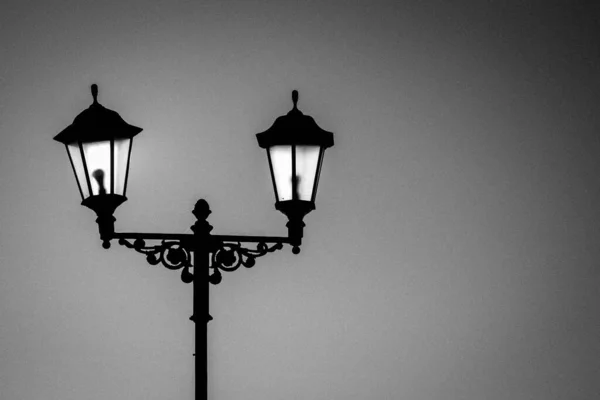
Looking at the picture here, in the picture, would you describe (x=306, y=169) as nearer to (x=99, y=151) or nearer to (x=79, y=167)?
(x=99, y=151)

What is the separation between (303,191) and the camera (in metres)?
4.38

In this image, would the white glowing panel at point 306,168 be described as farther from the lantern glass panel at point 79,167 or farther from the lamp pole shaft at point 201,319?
the lantern glass panel at point 79,167

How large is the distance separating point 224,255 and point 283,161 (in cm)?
75

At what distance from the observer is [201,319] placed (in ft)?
14.0

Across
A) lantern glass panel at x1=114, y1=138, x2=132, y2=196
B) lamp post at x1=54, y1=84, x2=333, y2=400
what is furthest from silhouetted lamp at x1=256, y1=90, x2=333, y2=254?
lantern glass panel at x1=114, y1=138, x2=132, y2=196

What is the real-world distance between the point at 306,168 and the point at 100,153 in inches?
53.5

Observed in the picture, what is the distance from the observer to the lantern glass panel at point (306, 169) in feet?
14.3

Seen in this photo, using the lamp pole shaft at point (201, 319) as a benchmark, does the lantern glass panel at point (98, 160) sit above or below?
above

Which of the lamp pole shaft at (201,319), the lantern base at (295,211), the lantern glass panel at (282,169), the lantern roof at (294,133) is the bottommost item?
the lamp pole shaft at (201,319)

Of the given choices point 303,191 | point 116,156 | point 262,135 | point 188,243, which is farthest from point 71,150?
point 303,191

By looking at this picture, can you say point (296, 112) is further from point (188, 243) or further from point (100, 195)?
point (100, 195)

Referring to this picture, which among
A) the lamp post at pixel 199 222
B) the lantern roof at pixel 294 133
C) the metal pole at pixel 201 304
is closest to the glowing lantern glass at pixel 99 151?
the lamp post at pixel 199 222

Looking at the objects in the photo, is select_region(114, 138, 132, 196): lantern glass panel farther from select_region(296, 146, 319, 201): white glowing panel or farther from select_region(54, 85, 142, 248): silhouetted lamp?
select_region(296, 146, 319, 201): white glowing panel

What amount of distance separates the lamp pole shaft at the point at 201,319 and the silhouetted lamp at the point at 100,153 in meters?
0.67
